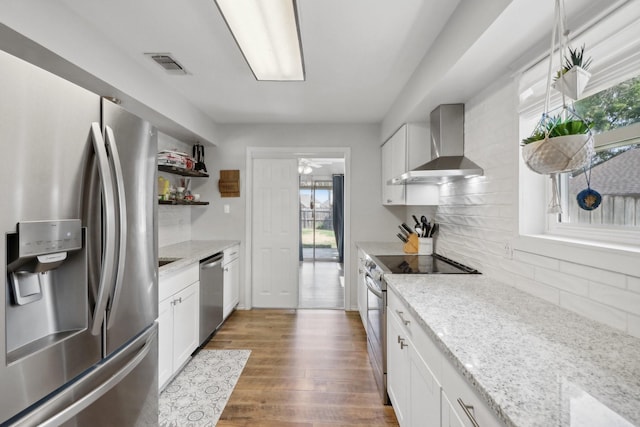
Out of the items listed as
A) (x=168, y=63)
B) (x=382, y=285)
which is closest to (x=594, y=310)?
(x=382, y=285)

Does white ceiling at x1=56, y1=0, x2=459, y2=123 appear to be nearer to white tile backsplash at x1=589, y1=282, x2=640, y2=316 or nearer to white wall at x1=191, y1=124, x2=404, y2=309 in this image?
white wall at x1=191, y1=124, x2=404, y2=309

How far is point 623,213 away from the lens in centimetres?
113

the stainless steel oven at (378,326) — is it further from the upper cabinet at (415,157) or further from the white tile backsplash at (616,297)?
the white tile backsplash at (616,297)

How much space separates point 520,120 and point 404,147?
1194mm

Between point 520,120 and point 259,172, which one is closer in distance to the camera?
point 520,120

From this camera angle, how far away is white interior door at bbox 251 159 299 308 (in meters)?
3.76

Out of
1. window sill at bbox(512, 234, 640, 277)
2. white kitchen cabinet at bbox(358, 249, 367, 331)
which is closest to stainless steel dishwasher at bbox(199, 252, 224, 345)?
white kitchen cabinet at bbox(358, 249, 367, 331)

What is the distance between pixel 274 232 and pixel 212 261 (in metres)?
1.09

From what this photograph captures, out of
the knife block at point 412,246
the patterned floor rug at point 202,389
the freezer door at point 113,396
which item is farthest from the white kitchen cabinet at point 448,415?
the knife block at point 412,246

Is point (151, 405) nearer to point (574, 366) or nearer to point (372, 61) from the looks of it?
→ point (574, 366)

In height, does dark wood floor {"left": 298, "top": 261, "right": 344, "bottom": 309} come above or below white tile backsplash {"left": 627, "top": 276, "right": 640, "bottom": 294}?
below

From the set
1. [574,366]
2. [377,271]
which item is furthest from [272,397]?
[574,366]

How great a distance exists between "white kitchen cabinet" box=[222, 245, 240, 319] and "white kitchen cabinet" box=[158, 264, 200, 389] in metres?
0.65

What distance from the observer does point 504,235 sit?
1708 millimetres
